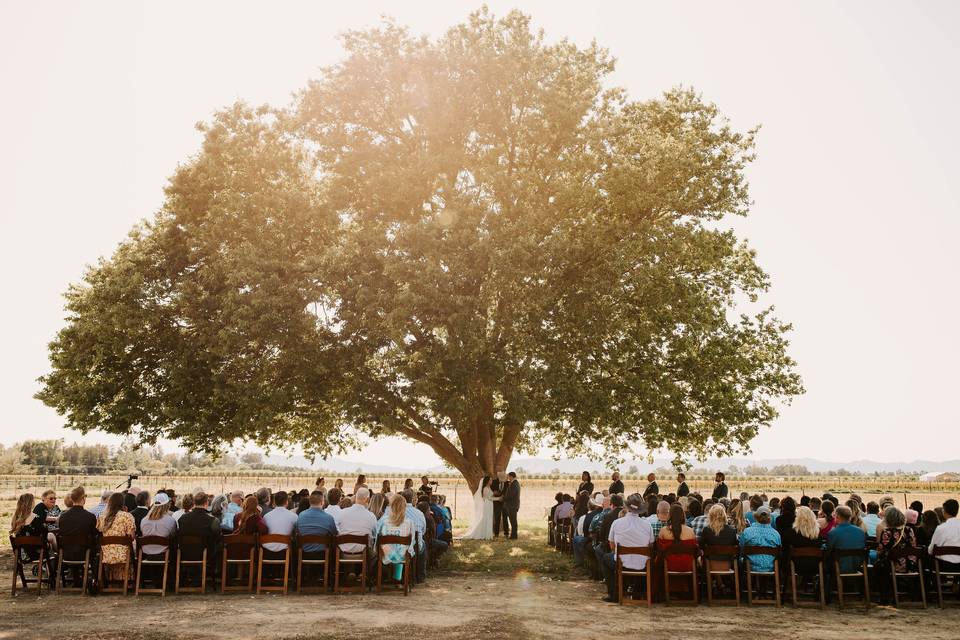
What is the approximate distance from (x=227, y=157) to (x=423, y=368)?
363 inches

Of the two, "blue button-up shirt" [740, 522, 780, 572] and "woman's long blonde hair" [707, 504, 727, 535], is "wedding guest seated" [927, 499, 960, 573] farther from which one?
"woman's long blonde hair" [707, 504, 727, 535]

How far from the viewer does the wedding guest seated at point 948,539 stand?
39.8 ft

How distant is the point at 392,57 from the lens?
23.2m

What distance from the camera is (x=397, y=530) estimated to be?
524 inches

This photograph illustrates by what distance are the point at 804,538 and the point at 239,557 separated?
9340mm

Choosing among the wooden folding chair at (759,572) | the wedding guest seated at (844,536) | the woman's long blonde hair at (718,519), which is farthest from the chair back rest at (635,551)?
the wedding guest seated at (844,536)

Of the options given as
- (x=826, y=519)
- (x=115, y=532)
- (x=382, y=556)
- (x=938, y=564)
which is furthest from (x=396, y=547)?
(x=938, y=564)

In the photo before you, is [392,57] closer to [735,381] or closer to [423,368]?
[423,368]

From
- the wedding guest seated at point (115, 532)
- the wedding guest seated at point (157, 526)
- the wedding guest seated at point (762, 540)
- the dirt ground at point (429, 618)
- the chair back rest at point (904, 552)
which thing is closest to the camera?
the dirt ground at point (429, 618)

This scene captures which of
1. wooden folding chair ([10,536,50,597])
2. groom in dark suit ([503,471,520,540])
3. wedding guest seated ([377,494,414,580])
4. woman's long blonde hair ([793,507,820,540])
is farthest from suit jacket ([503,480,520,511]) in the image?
wooden folding chair ([10,536,50,597])

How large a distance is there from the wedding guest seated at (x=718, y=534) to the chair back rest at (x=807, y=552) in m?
0.89

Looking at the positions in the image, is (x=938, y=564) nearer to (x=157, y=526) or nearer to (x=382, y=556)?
(x=382, y=556)

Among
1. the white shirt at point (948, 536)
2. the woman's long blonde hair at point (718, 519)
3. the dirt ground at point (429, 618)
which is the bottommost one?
the dirt ground at point (429, 618)

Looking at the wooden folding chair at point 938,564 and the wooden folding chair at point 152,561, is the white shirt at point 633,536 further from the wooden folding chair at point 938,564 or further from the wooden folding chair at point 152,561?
the wooden folding chair at point 152,561
